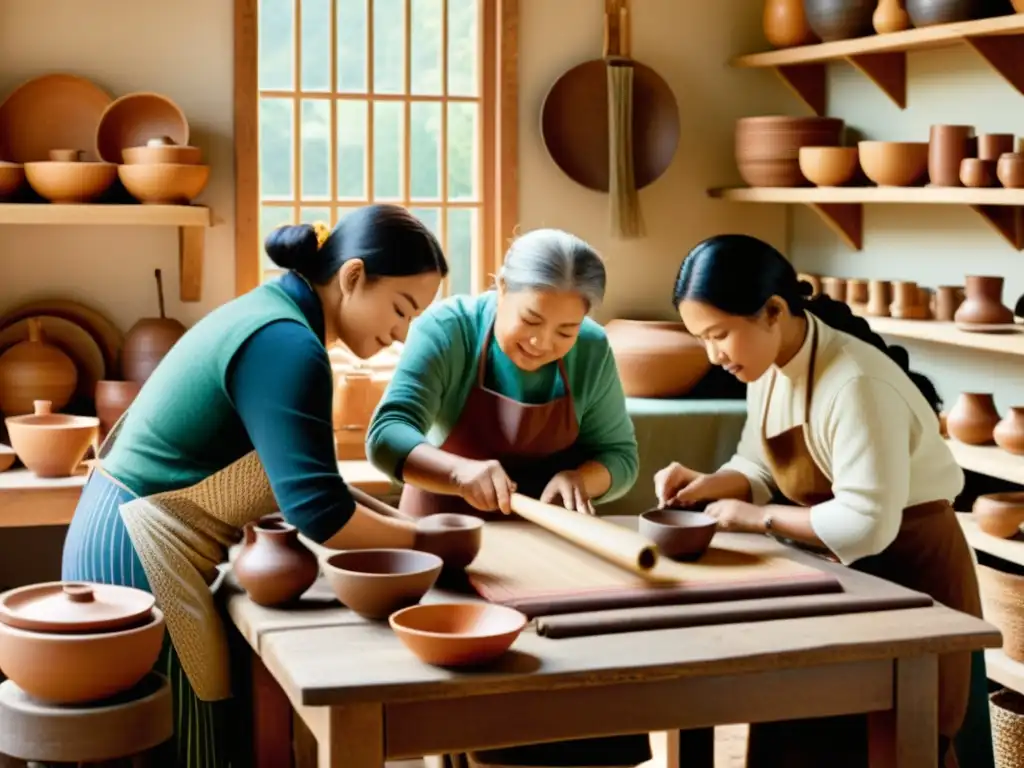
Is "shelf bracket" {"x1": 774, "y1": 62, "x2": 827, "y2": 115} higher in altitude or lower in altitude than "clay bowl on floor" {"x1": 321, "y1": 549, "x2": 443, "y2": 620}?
higher

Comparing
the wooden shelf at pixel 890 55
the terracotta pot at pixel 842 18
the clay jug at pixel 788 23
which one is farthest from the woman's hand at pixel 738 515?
the clay jug at pixel 788 23

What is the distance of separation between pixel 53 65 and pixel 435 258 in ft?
8.13

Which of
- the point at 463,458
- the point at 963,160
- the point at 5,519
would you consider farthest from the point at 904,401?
the point at 5,519

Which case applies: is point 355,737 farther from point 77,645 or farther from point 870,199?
point 870,199

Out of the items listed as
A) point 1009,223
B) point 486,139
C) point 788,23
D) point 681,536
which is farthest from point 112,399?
point 1009,223

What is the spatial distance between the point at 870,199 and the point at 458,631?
281 centimetres

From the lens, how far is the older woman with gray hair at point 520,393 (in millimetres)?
2971

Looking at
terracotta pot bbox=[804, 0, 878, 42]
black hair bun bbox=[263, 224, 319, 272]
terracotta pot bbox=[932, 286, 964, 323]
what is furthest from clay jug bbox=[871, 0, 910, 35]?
black hair bun bbox=[263, 224, 319, 272]

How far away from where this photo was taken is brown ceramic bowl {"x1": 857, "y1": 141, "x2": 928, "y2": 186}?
171 inches

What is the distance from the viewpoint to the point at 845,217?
195 inches

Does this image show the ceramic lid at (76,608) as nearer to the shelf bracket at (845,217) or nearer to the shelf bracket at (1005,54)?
the shelf bracket at (1005,54)

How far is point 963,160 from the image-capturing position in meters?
4.10

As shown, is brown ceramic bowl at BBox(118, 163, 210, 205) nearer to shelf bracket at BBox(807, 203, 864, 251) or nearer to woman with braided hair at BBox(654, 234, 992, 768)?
shelf bracket at BBox(807, 203, 864, 251)

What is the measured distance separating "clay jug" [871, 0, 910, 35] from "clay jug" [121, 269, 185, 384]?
2.39m
